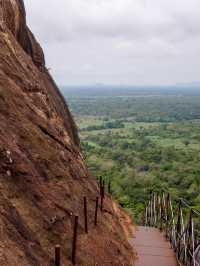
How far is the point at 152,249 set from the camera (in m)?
16.0

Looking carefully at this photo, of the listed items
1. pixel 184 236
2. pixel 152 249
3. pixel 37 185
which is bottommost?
pixel 152 249

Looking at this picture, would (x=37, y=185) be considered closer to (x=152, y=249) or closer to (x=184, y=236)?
(x=184, y=236)

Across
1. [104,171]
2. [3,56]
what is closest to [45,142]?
[3,56]

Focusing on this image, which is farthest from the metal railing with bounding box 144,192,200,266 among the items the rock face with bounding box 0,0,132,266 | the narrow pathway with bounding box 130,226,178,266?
the rock face with bounding box 0,0,132,266

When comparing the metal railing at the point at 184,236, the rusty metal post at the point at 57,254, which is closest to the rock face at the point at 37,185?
the rusty metal post at the point at 57,254

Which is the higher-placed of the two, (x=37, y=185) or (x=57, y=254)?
→ (x=37, y=185)

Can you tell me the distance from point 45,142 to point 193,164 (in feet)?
237

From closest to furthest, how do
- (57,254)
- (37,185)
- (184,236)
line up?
(57,254) < (37,185) < (184,236)

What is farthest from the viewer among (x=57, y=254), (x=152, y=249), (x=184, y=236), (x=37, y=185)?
A: (x=152, y=249)

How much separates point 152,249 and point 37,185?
6.67 meters

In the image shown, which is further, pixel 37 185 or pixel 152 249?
pixel 152 249

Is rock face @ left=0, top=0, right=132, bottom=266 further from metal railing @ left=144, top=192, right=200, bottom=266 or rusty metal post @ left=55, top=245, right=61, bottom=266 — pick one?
metal railing @ left=144, top=192, right=200, bottom=266

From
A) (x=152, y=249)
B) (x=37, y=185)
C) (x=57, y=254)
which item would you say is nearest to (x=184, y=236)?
(x=152, y=249)

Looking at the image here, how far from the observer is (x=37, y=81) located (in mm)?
16781
